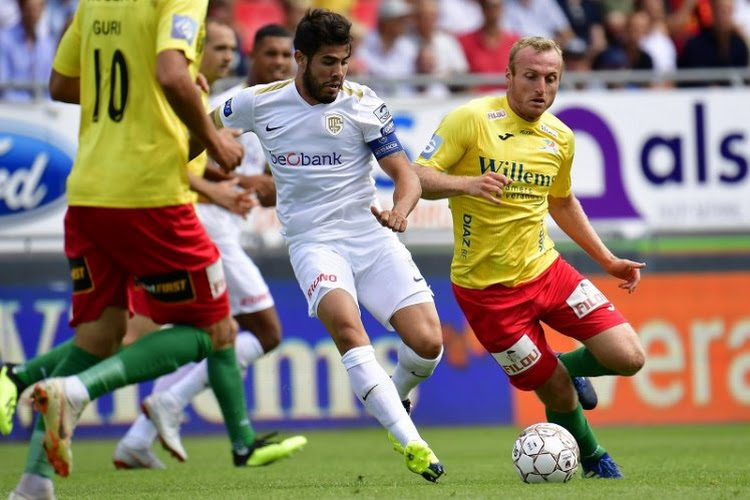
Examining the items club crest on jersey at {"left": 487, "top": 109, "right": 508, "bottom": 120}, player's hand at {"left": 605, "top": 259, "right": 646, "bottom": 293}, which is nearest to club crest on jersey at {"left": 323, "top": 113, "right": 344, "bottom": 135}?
club crest on jersey at {"left": 487, "top": 109, "right": 508, "bottom": 120}

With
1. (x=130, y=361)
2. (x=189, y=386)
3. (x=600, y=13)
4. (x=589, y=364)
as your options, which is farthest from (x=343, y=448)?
(x=600, y=13)

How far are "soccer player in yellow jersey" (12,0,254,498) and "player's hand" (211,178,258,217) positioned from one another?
87.1 inches

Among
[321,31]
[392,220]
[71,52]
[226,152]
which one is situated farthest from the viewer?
[321,31]

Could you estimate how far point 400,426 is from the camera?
21.1ft

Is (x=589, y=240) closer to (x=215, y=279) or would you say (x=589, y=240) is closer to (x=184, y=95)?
(x=215, y=279)

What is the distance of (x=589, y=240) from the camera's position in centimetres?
752

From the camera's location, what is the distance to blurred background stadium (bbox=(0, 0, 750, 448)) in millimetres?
12094

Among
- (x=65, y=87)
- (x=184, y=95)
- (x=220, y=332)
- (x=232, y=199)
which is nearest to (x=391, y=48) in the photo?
(x=232, y=199)

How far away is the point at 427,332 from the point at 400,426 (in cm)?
68

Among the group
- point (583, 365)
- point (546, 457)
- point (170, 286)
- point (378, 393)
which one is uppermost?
point (170, 286)

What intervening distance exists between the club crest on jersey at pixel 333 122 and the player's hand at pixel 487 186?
2.49ft

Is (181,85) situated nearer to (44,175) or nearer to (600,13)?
(44,175)

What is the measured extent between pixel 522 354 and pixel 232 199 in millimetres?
2473

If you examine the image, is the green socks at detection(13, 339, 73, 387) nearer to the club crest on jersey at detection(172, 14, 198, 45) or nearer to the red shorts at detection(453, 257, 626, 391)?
the club crest on jersey at detection(172, 14, 198, 45)
